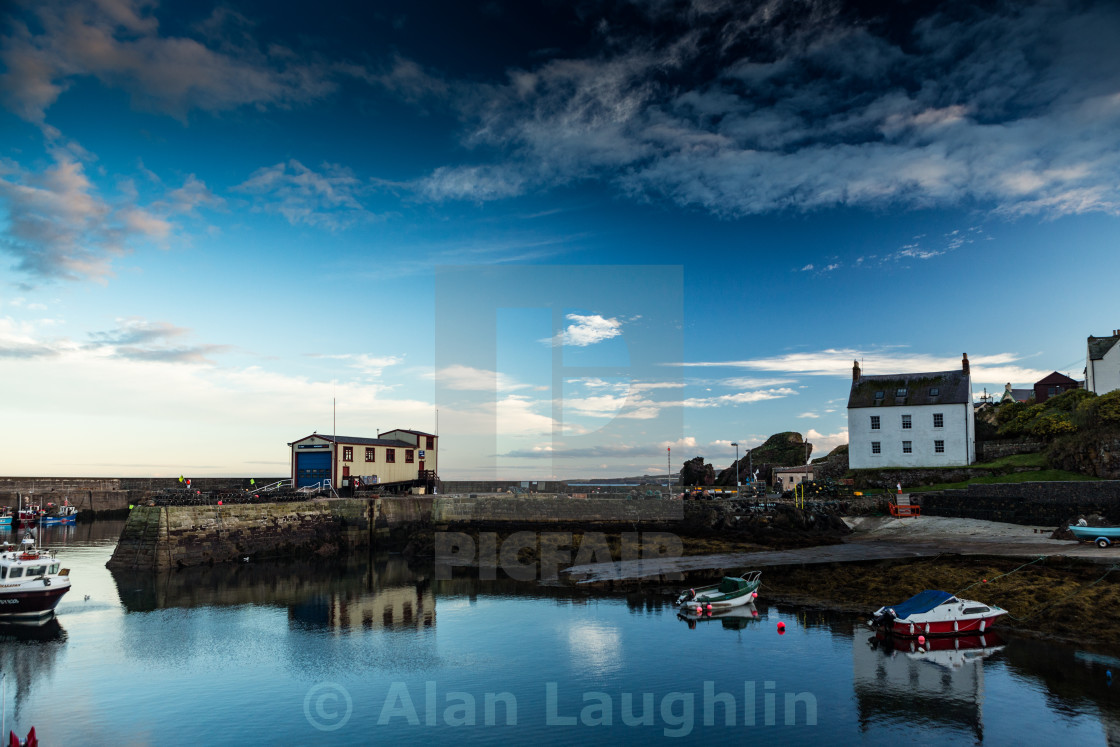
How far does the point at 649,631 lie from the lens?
28.7 m

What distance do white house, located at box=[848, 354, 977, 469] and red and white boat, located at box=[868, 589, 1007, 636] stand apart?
3452 cm

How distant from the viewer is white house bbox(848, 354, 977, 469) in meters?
56.5

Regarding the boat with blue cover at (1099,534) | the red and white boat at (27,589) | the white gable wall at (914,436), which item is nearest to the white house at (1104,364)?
the white gable wall at (914,436)

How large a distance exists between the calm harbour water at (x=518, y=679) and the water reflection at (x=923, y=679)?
91 millimetres

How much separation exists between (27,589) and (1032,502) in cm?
5961

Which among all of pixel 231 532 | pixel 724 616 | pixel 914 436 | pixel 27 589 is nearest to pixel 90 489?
pixel 231 532

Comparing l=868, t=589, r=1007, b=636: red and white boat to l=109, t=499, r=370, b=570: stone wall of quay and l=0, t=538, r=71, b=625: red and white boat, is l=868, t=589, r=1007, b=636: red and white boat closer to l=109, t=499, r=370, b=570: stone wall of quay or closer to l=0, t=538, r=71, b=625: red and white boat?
l=0, t=538, r=71, b=625: red and white boat

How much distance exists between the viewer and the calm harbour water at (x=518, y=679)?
18.5m

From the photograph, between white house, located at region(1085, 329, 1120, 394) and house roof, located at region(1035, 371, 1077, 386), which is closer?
white house, located at region(1085, 329, 1120, 394)

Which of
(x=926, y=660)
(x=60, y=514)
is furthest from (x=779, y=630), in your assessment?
(x=60, y=514)

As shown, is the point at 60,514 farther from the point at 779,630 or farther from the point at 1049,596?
the point at 1049,596

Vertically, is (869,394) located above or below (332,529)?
above

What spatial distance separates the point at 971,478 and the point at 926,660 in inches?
1321

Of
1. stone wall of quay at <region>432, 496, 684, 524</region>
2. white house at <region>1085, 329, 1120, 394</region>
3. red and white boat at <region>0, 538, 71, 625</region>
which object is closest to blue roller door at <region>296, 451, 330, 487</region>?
stone wall of quay at <region>432, 496, 684, 524</region>
